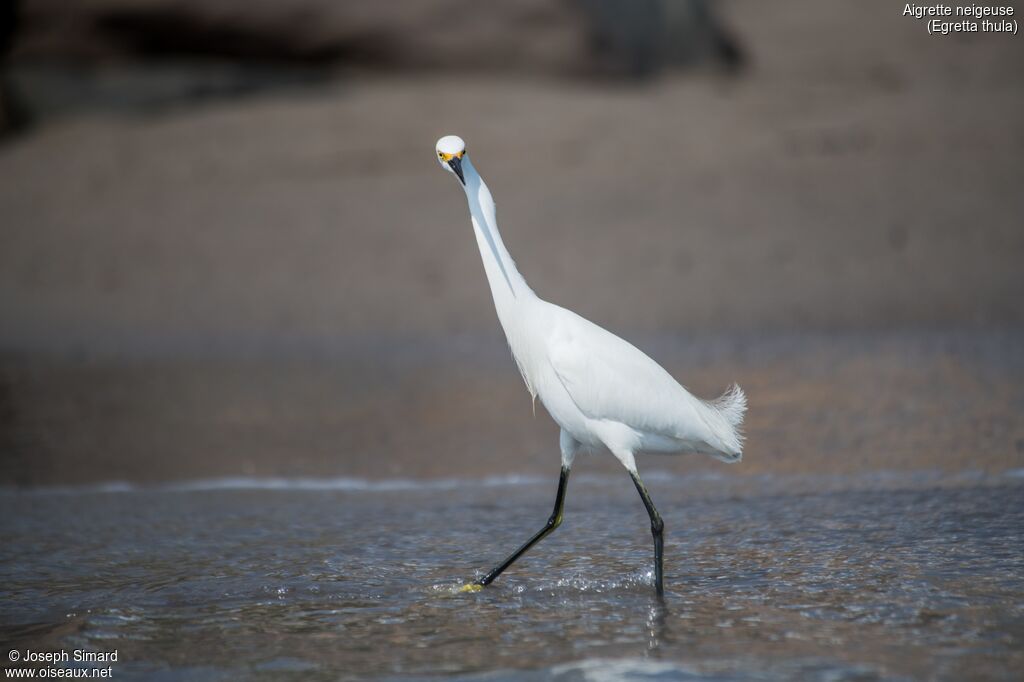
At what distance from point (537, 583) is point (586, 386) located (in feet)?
2.12

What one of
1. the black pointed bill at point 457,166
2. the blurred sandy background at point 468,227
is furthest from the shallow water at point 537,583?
the black pointed bill at point 457,166

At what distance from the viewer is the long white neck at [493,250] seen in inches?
146

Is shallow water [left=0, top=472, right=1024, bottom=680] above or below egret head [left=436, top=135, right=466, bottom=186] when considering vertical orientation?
below

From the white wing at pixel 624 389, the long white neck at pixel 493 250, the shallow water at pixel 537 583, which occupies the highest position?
the long white neck at pixel 493 250

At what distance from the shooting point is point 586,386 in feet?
12.1

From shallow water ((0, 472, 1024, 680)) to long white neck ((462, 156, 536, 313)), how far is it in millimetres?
866

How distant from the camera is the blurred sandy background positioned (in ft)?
21.0

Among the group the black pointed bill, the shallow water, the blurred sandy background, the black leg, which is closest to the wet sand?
the blurred sandy background

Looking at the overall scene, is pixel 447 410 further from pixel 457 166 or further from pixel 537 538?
pixel 457 166

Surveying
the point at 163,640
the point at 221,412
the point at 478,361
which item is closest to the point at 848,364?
the point at 478,361

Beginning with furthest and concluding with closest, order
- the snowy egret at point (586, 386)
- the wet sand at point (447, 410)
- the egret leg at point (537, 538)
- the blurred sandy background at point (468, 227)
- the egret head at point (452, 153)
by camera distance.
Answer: the blurred sandy background at point (468, 227), the wet sand at point (447, 410), the egret leg at point (537, 538), the snowy egret at point (586, 386), the egret head at point (452, 153)

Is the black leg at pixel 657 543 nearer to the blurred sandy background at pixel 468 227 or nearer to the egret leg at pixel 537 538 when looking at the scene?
the egret leg at pixel 537 538

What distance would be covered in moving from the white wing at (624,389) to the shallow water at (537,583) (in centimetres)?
44

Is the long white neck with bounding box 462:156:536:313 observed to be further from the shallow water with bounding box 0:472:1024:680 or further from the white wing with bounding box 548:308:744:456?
the shallow water with bounding box 0:472:1024:680
